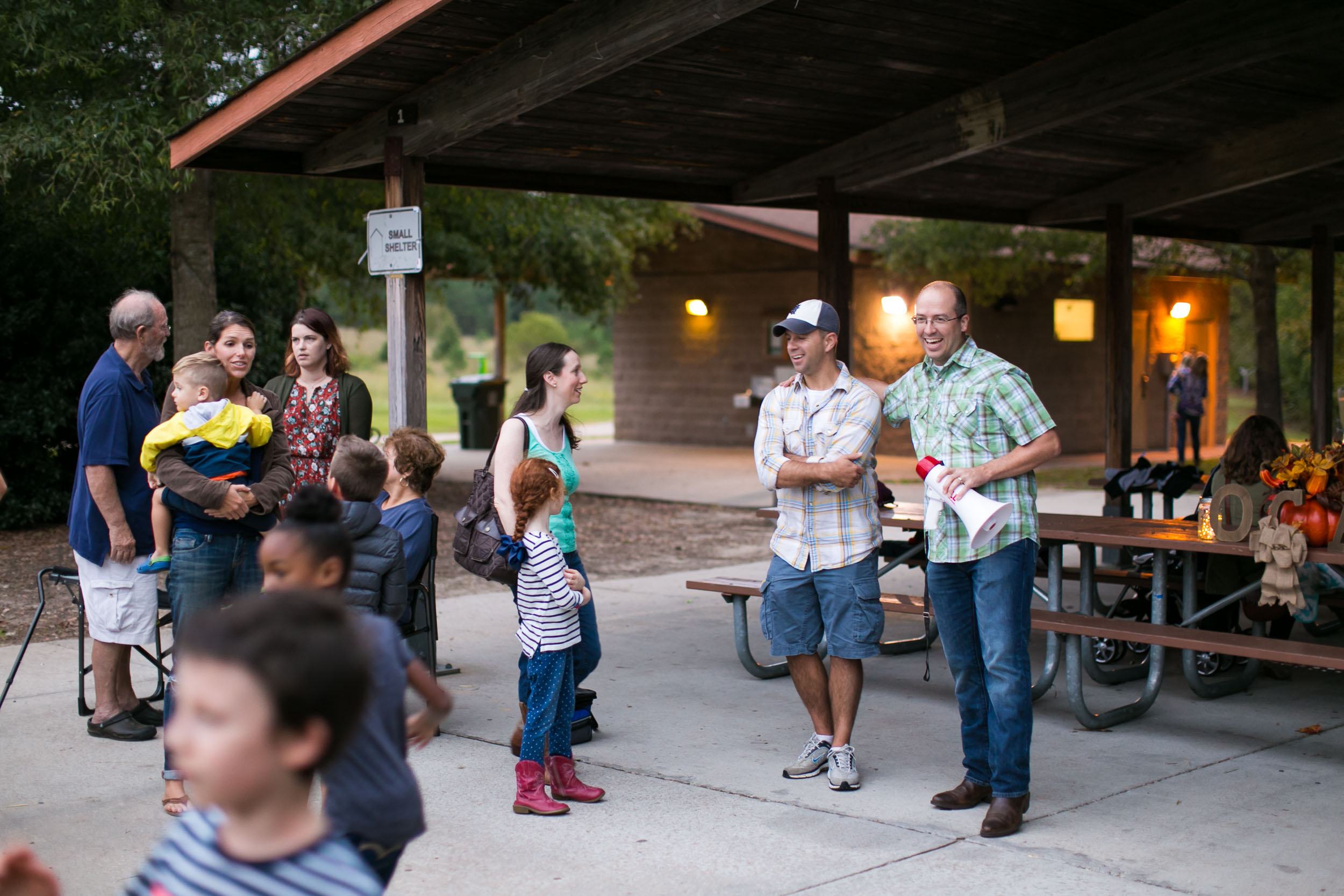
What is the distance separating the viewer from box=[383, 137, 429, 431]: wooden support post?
686 cm

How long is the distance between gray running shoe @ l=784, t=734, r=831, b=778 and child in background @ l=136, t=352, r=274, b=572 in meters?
2.14

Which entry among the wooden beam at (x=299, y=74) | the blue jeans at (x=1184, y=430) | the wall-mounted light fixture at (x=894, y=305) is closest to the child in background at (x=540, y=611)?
the wooden beam at (x=299, y=74)

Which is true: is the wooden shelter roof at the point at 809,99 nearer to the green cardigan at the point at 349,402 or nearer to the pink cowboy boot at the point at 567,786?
the green cardigan at the point at 349,402

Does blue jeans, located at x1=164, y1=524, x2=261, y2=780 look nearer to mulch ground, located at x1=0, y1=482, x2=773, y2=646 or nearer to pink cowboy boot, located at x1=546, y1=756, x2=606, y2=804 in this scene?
pink cowboy boot, located at x1=546, y1=756, x2=606, y2=804

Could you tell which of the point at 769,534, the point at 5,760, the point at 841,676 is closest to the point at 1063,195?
the point at 769,534

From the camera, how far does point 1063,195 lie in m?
10.4

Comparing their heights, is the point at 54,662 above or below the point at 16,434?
below

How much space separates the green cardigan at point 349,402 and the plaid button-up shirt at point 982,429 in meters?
2.49

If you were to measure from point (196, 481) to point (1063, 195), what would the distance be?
8.09 meters

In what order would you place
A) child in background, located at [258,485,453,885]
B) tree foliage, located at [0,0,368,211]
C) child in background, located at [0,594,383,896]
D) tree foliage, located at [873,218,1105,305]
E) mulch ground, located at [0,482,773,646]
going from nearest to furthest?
child in background, located at [0,594,383,896] → child in background, located at [258,485,453,885] → mulch ground, located at [0,482,773,646] → tree foliage, located at [0,0,368,211] → tree foliage, located at [873,218,1105,305]

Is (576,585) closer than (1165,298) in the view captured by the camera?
→ Yes

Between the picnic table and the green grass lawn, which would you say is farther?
the green grass lawn

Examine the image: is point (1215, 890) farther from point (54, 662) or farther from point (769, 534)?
point (769, 534)

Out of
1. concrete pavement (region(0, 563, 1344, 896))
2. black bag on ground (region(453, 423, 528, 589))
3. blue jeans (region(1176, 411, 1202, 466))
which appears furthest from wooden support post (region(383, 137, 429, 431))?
blue jeans (region(1176, 411, 1202, 466))
